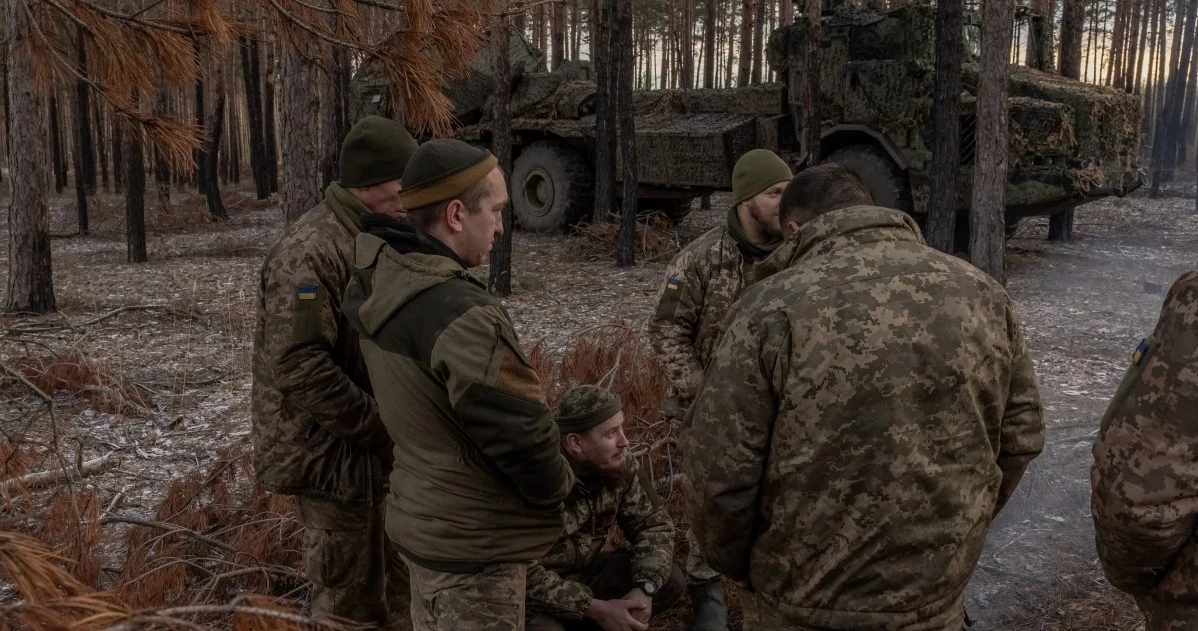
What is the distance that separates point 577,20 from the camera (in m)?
35.5

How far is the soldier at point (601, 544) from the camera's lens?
110 inches

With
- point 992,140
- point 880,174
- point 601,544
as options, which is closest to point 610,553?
point 601,544

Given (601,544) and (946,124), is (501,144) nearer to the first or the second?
(946,124)

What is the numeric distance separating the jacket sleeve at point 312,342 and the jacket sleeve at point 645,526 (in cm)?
87

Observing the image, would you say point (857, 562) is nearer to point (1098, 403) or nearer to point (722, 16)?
point (1098, 403)

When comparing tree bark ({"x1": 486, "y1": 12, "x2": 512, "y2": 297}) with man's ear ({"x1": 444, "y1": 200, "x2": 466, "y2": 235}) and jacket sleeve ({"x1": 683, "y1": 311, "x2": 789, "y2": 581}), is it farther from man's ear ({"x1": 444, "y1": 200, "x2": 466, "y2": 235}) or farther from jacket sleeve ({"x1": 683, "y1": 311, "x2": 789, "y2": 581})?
jacket sleeve ({"x1": 683, "y1": 311, "x2": 789, "y2": 581})

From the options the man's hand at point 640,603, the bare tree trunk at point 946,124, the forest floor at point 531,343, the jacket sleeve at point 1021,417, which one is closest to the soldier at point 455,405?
the man's hand at point 640,603

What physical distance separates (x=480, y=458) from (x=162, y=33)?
272 centimetres

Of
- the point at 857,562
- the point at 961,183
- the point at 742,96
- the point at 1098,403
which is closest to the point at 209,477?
the point at 857,562

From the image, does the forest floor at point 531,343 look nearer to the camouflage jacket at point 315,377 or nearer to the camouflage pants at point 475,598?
the camouflage jacket at point 315,377

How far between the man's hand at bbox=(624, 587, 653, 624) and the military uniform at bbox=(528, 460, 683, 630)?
5 cm

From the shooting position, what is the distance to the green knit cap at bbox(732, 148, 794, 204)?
3.22 metres

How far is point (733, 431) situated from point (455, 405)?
1.80 ft

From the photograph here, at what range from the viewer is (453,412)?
78.5 inches
